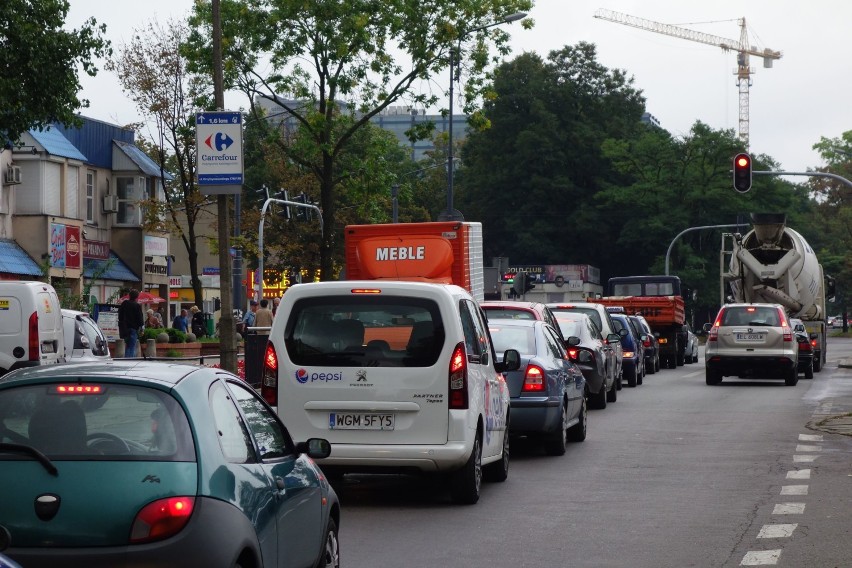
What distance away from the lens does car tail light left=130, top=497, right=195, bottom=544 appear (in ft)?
19.9

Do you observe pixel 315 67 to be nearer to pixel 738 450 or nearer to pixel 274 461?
pixel 738 450

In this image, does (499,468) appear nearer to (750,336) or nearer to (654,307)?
(750,336)

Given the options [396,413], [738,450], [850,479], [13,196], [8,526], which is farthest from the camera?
[13,196]

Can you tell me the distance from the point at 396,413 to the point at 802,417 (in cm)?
1206

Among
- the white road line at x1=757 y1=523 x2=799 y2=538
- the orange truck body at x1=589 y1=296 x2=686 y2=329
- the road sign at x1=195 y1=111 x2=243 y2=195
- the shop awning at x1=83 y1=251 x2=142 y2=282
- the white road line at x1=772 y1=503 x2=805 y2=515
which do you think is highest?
the road sign at x1=195 y1=111 x2=243 y2=195

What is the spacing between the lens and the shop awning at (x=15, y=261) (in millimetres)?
46906

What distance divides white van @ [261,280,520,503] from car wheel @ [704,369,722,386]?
70.1 feet

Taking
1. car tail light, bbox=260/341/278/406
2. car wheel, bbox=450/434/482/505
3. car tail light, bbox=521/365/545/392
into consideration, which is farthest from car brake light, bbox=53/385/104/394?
car tail light, bbox=521/365/545/392

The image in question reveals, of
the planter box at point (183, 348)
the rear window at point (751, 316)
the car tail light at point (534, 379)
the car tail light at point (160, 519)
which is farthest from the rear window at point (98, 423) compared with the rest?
the planter box at point (183, 348)

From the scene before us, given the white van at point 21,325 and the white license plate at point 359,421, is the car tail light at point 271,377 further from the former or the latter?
the white van at point 21,325

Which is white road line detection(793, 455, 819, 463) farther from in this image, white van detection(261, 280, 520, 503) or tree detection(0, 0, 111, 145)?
tree detection(0, 0, 111, 145)

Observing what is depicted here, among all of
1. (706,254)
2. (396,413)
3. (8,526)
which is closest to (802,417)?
(396,413)

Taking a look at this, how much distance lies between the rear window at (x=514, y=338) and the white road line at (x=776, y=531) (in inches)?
228

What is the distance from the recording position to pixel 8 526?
6066mm
